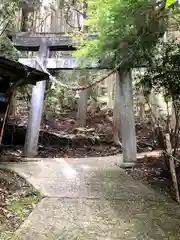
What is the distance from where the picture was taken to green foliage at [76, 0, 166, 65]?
5266 mm

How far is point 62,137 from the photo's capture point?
11.6 meters

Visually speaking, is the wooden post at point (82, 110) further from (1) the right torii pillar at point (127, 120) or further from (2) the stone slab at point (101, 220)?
(2) the stone slab at point (101, 220)

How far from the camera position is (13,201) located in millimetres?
5086

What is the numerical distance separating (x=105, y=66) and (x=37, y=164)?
317 cm

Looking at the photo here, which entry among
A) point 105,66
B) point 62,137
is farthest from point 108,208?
point 62,137

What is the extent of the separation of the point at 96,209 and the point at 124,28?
3.53m

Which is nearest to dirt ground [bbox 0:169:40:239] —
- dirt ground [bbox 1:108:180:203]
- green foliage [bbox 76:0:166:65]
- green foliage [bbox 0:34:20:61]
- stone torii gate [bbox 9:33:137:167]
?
dirt ground [bbox 1:108:180:203]

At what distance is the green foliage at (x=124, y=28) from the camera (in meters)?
5.27

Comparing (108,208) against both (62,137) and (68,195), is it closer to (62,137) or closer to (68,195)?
(68,195)

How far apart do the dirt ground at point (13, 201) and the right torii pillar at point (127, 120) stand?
2895mm

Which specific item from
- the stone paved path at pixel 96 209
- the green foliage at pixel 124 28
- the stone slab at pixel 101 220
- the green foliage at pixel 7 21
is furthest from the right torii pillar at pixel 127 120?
the green foliage at pixel 7 21

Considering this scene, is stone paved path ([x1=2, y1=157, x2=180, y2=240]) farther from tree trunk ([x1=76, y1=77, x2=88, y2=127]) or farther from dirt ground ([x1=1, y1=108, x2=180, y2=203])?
tree trunk ([x1=76, y1=77, x2=88, y2=127])

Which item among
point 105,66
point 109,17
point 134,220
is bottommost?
point 134,220

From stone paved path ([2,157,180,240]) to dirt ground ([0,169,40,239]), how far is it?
161mm
